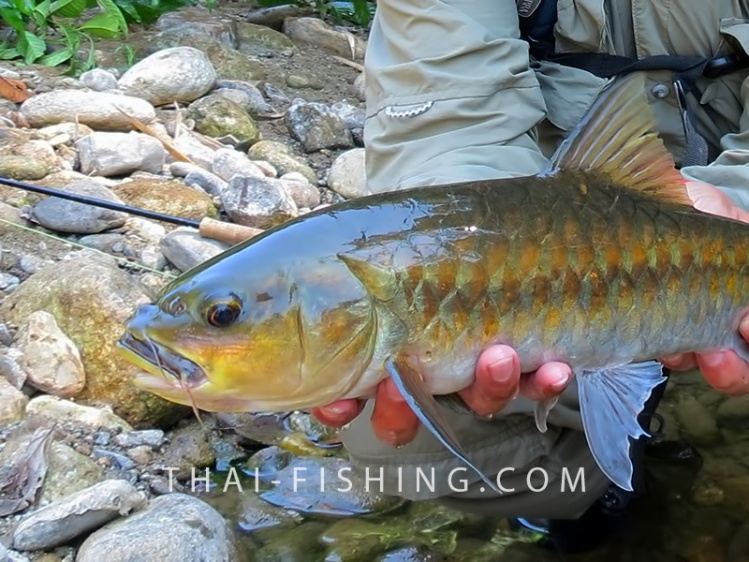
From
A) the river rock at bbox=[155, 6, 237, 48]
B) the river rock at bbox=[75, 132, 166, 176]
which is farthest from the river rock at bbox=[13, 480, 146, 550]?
the river rock at bbox=[155, 6, 237, 48]

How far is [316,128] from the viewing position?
13.5 ft

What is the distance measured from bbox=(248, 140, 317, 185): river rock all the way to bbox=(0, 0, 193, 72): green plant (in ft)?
2.78

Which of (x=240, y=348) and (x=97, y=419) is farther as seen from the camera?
(x=97, y=419)

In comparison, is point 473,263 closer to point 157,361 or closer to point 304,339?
point 304,339

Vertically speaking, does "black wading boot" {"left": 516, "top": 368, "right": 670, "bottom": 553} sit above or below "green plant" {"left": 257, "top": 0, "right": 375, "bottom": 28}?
above

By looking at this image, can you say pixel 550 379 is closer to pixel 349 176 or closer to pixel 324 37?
pixel 349 176

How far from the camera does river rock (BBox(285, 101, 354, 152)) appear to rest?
4.08 metres

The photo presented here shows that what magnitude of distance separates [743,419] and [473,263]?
1488 millimetres

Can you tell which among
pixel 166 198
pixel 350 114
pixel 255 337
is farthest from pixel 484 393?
pixel 350 114

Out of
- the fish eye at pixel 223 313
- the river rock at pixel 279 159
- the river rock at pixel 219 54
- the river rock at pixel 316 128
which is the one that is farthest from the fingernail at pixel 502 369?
the river rock at pixel 219 54

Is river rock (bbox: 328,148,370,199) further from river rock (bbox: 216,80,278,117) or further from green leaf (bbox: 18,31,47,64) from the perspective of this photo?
green leaf (bbox: 18,31,47,64)

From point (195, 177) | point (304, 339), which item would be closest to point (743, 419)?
point (304, 339)

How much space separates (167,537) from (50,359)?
0.68m

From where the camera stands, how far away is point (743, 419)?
2.60 meters
